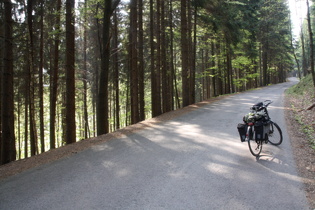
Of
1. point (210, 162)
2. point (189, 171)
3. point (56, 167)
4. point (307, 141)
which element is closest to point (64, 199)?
point (56, 167)

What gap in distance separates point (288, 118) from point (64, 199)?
9.94m

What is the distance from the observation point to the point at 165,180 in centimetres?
472

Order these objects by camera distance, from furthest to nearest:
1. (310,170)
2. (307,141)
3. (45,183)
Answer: (307,141) < (310,170) < (45,183)

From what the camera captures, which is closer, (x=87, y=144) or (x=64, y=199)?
(x=64, y=199)

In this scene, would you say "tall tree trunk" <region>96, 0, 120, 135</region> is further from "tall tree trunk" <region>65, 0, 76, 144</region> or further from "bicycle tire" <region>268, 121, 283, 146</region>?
"bicycle tire" <region>268, 121, 283, 146</region>

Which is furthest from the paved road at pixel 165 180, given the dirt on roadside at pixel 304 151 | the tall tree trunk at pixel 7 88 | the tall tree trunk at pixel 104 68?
the tall tree trunk at pixel 104 68

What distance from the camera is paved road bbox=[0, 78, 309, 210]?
13.0 feet

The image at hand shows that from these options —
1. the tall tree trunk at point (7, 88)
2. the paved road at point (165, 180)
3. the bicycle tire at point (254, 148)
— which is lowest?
the paved road at point (165, 180)

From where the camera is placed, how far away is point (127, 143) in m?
7.79

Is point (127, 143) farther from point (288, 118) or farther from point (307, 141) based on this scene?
point (288, 118)

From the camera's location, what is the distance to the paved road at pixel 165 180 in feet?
13.0

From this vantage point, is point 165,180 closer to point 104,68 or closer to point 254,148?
point 254,148

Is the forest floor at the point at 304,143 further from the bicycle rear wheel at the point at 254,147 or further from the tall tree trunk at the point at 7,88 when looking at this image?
the tall tree trunk at the point at 7,88

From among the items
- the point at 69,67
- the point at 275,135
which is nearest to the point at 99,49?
the point at 69,67
